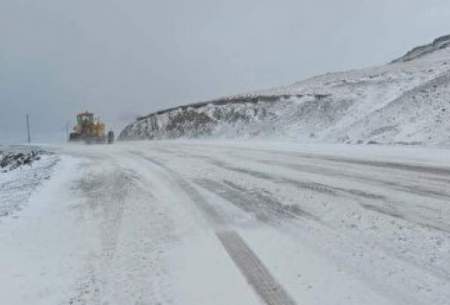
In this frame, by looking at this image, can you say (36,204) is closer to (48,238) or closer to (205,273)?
(48,238)

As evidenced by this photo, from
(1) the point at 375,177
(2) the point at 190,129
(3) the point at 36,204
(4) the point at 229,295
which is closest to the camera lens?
(4) the point at 229,295

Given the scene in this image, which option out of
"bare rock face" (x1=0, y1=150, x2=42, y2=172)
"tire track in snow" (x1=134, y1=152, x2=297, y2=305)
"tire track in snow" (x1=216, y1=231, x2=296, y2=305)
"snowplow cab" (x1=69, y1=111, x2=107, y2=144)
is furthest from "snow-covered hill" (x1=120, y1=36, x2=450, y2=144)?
"tire track in snow" (x1=216, y1=231, x2=296, y2=305)

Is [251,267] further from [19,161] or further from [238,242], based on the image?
[19,161]

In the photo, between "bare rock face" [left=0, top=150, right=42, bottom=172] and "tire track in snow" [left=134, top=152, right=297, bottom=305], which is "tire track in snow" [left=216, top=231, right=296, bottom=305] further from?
"bare rock face" [left=0, top=150, right=42, bottom=172]

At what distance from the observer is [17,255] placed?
22.4 ft

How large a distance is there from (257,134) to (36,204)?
106 ft

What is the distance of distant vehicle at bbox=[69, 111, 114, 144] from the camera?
163 feet

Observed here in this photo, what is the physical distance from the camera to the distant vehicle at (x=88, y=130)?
4981 centimetres

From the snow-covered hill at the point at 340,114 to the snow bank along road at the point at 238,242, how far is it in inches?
550

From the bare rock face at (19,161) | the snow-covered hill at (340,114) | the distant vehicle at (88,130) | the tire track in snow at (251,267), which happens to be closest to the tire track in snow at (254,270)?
the tire track in snow at (251,267)

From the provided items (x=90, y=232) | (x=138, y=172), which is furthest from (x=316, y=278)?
(x=138, y=172)

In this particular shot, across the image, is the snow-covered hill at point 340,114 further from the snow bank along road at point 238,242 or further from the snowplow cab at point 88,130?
the snow bank along road at point 238,242

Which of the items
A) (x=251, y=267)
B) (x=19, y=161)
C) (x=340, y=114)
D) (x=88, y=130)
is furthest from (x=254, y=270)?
(x=88, y=130)

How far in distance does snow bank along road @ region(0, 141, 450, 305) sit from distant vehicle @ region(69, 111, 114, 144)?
38334 millimetres
